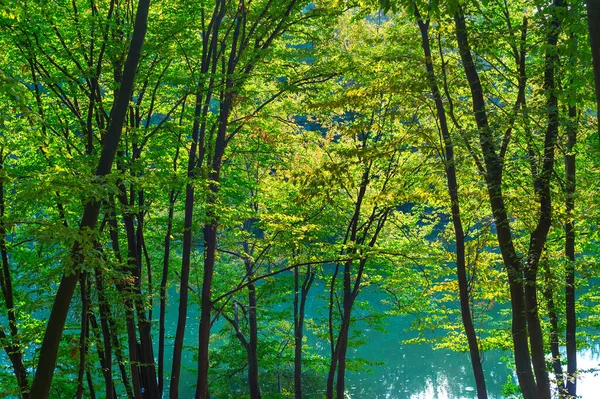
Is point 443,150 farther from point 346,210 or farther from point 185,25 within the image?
point 346,210

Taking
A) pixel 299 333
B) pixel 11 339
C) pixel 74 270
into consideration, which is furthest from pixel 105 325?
pixel 299 333

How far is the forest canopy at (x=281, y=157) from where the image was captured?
6047 mm

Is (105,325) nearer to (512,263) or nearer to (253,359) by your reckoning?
(512,263)

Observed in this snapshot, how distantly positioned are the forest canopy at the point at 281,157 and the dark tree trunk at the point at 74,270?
2cm

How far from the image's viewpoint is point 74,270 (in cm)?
548

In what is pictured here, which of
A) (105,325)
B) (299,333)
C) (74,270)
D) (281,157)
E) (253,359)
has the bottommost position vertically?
(74,270)

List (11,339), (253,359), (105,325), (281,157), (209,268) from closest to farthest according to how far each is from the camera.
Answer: (11,339), (105,325), (209,268), (281,157), (253,359)

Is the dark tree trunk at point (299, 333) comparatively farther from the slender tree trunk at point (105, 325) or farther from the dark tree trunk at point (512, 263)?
the dark tree trunk at point (512, 263)

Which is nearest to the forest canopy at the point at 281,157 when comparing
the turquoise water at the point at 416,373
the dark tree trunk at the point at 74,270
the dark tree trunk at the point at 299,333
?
the dark tree trunk at the point at 74,270

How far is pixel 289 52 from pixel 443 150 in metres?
3.53

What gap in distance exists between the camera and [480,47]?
7.07 m

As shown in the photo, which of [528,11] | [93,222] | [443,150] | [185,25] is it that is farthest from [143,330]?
[528,11]

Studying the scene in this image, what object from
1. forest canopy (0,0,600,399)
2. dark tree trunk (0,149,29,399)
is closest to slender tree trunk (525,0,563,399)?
forest canopy (0,0,600,399)

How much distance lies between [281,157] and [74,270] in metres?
7.50
